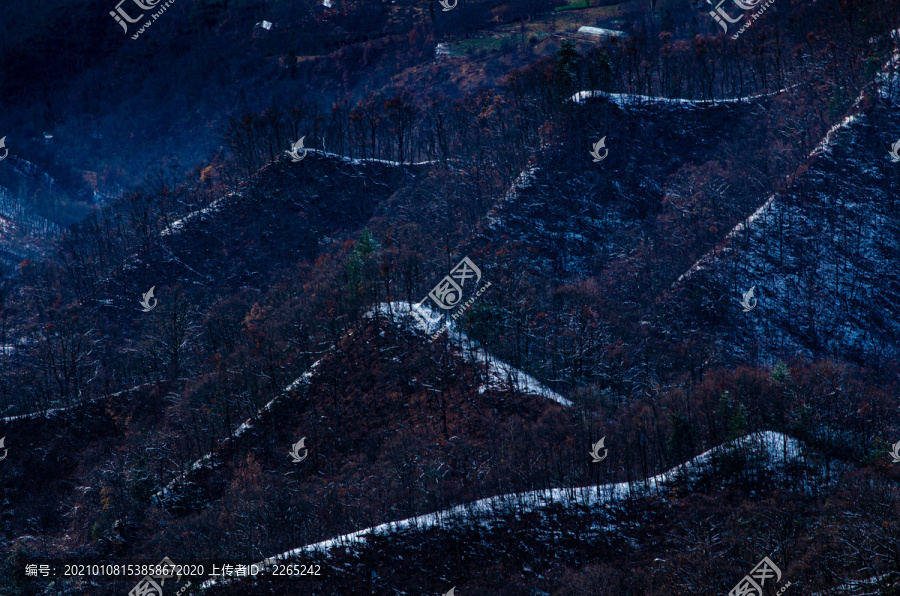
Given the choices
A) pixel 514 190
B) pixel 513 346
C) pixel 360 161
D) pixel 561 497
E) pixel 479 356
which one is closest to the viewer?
pixel 561 497

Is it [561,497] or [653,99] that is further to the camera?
[653,99]

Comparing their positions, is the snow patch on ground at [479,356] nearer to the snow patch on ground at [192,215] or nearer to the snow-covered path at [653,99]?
the snow patch on ground at [192,215]

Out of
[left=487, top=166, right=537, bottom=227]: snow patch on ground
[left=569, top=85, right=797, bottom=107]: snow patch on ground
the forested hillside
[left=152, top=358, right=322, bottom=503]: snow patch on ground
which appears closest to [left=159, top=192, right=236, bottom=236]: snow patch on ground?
the forested hillside

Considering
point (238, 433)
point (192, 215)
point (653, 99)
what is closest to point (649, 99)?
point (653, 99)

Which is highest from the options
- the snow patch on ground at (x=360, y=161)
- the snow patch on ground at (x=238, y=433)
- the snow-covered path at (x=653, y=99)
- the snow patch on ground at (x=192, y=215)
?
the snow-covered path at (x=653, y=99)

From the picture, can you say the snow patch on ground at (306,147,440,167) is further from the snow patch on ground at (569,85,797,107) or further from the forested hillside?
the snow patch on ground at (569,85,797,107)

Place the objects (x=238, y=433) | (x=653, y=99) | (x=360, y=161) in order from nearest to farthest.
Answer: (x=238, y=433) → (x=653, y=99) → (x=360, y=161)

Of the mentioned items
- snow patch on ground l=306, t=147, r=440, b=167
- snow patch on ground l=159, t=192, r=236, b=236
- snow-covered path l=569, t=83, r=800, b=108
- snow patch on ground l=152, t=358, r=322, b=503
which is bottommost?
snow patch on ground l=152, t=358, r=322, b=503

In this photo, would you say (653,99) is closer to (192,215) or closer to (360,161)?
(360,161)

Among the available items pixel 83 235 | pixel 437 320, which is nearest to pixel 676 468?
pixel 437 320

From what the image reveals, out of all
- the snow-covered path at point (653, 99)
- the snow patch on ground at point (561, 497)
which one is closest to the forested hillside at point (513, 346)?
the snow patch on ground at point (561, 497)

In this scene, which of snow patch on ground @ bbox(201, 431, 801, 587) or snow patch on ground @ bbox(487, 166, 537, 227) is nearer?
snow patch on ground @ bbox(201, 431, 801, 587)
